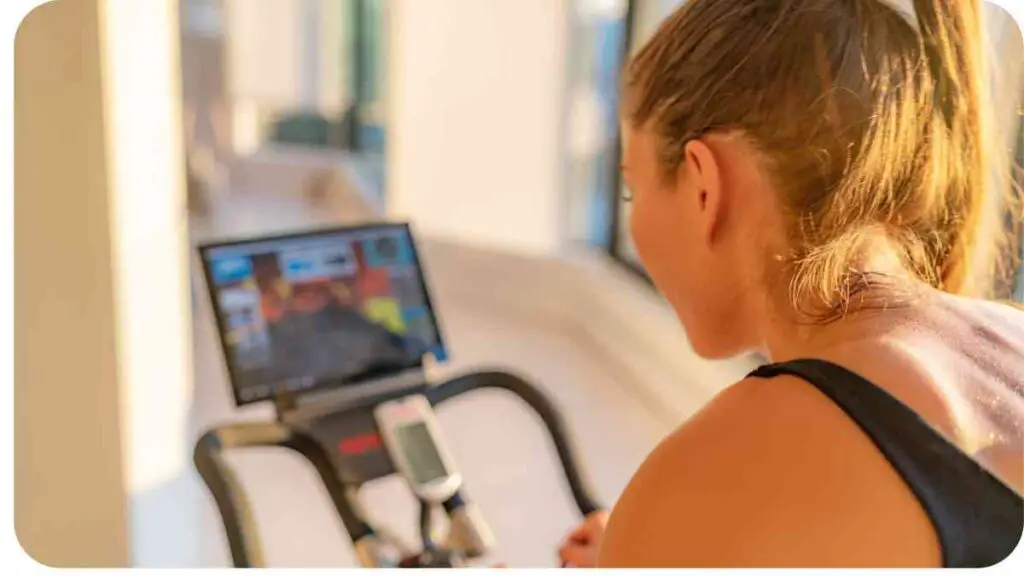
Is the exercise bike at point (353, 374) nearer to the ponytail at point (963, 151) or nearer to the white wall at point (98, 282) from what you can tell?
the white wall at point (98, 282)

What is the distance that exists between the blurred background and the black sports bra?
226 mm

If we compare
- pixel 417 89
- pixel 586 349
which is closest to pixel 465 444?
pixel 586 349

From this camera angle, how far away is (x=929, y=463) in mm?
456

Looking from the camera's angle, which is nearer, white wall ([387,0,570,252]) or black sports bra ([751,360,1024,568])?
black sports bra ([751,360,1024,568])

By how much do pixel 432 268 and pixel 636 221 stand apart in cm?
116

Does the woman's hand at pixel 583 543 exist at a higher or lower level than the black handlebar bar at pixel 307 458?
lower

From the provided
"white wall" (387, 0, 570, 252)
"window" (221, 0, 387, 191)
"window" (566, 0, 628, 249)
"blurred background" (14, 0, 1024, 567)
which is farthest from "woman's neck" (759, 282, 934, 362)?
"window" (221, 0, 387, 191)

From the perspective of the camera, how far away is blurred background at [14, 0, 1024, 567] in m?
0.64

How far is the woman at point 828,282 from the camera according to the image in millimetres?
462

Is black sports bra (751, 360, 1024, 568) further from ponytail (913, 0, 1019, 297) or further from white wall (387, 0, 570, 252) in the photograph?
white wall (387, 0, 570, 252)

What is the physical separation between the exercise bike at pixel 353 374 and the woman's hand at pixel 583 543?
2.9 inches

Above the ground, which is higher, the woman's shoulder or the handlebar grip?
the woman's shoulder

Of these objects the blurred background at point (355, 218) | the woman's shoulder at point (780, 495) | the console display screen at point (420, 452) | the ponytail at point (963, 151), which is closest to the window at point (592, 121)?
the blurred background at point (355, 218)
